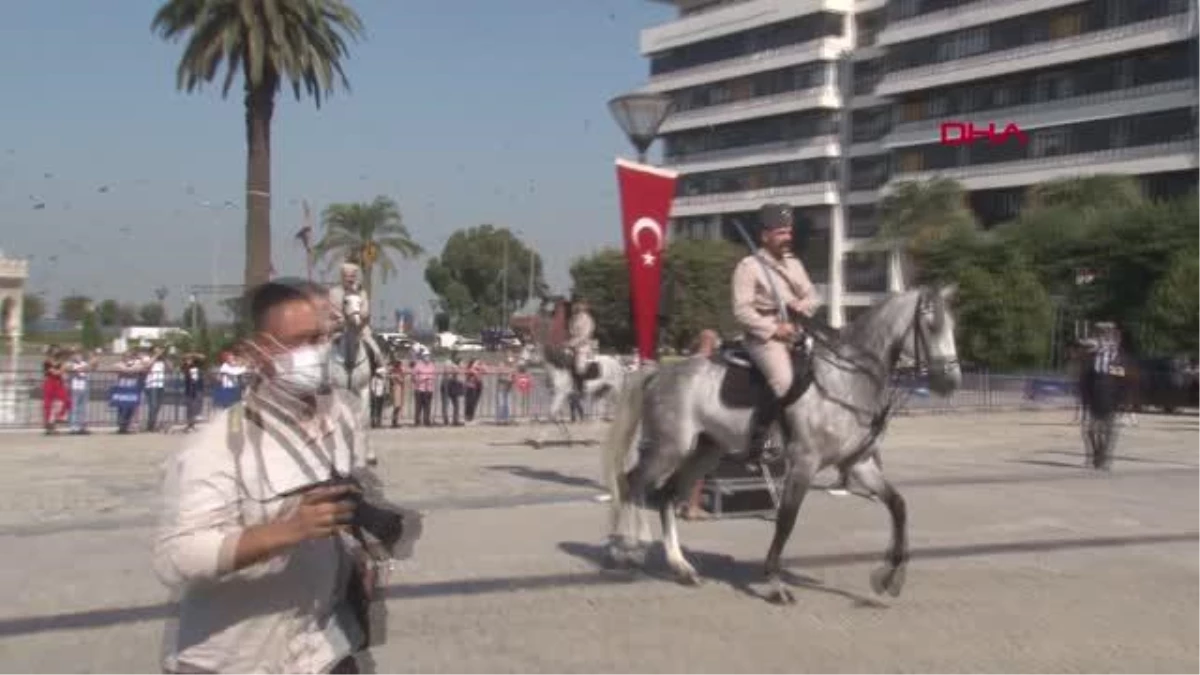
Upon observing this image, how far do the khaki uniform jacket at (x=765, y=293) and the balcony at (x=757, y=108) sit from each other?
71.0m

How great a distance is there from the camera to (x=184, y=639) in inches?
132

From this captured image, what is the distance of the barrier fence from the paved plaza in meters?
6.65

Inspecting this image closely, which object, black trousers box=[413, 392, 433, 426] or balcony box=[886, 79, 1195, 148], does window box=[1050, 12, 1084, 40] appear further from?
black trousers box=[413, 392, 433, 426]

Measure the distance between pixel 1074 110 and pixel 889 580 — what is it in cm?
6406

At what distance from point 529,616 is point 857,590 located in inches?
97.1

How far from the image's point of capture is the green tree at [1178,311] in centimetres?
4322

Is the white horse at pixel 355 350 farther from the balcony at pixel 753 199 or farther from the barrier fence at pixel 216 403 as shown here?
the balcony at pixel 753 199

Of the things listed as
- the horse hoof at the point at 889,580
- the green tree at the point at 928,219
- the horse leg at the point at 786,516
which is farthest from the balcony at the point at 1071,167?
the horse leg at the point at 786,516

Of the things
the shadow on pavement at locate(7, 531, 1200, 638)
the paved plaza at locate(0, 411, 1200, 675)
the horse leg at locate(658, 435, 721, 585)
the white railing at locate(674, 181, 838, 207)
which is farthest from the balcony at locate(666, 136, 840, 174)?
the horse leg at locate(658, 435, 721, 585)

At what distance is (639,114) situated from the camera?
550 inches

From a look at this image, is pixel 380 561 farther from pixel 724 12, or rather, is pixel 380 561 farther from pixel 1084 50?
pixel 724 12

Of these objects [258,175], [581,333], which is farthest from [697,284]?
[581,333]

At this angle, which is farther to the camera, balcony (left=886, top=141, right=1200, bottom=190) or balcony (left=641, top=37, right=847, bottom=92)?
balcony (left=641, top=37, right=847, bottom=92)

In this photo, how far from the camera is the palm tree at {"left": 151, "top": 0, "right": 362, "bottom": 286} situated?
31844mm
